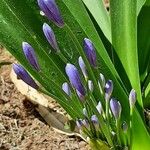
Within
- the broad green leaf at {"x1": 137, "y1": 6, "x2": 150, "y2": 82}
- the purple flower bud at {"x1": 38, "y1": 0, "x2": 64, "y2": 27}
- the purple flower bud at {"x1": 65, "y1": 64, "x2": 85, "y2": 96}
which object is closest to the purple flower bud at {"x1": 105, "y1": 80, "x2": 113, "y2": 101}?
the purple flower bud at {"x1": 65, "y1": 64, "x2": 85, "y2": 96}

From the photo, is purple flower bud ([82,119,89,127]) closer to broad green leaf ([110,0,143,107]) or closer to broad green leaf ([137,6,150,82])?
broad green leaf ([110,0,143,107])

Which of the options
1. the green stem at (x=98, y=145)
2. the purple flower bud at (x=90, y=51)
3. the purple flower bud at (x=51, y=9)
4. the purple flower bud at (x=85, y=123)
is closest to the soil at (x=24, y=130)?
the green stem at (x=98, y=145)

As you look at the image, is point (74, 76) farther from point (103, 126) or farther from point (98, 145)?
point (98, 145)

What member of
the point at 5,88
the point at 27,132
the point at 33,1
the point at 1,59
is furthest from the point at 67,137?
the point at 33,1

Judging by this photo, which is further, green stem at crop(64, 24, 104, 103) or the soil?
the soil

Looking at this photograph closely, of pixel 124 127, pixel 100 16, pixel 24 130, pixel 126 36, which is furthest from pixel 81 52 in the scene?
pixel 24 130

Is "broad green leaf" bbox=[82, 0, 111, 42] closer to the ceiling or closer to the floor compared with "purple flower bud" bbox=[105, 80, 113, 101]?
closer to the floor

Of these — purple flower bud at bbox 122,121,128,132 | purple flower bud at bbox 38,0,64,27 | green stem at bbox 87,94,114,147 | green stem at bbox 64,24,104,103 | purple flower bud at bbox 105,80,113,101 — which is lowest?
purple flower bud at bbox 122,121,128,132
